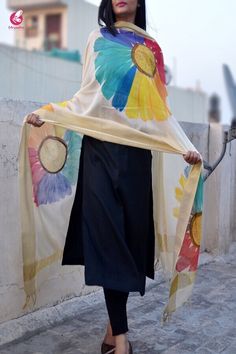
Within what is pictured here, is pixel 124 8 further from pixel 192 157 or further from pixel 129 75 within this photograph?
pixel 192 157

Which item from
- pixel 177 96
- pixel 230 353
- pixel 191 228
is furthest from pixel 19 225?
pixel 177 96

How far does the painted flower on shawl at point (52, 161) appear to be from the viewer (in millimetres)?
2613

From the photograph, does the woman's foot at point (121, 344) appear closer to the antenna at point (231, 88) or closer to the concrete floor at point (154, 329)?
the concrete floor at point (154, 329)

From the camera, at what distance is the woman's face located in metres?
2.36

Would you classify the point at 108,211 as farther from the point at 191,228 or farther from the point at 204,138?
the point at 204,138

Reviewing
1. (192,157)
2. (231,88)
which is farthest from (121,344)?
(231,88)

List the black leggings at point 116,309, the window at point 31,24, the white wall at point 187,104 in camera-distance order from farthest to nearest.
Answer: the white wall at point 187,104, the window at point 31,24, the black leggings at point 116,309

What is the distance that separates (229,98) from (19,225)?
151 cm

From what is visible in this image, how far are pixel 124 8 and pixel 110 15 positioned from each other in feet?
0.24

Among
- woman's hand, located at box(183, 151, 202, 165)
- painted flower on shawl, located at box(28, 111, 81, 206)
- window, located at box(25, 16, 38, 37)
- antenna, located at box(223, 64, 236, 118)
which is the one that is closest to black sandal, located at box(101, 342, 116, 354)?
painted flower on shawl, located at box(28, 111, 81, 206)

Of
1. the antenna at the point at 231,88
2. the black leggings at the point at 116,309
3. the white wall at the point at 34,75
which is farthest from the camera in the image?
the white wall at the point at 34,75

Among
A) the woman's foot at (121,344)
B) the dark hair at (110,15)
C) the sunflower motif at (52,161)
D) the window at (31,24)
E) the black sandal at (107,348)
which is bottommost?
the black sandal at (107,348)

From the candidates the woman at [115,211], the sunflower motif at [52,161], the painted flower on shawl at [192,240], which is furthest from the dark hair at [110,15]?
the painted flower on shawl at [192,240]

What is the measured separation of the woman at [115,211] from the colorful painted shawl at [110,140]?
72mm
